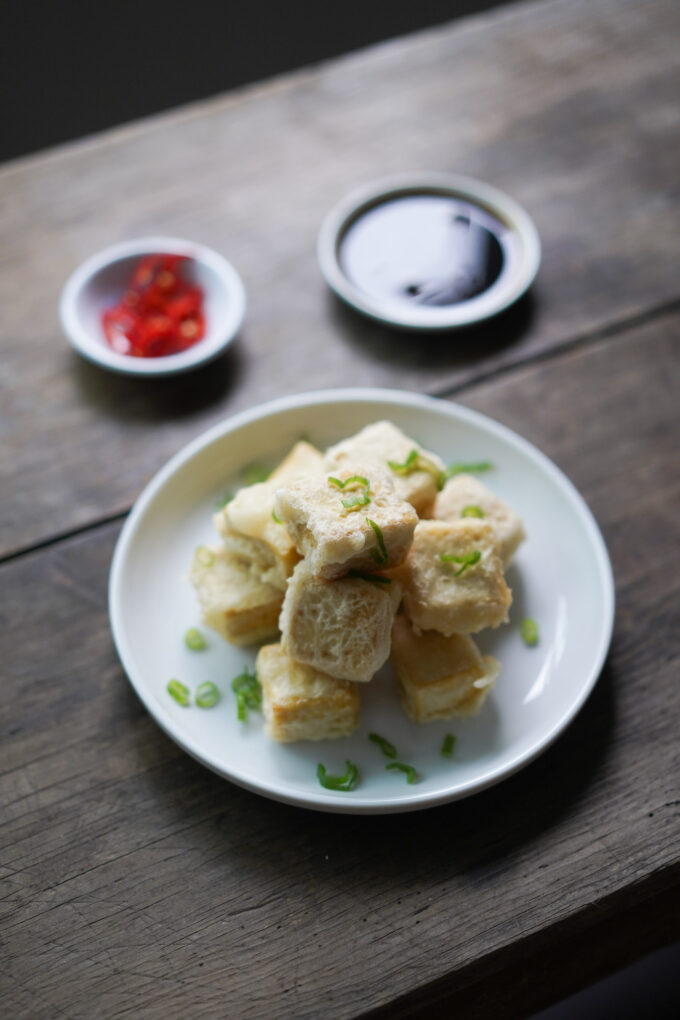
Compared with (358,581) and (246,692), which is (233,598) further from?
(358,581)

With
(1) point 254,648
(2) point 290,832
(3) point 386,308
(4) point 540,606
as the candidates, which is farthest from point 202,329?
(2) point 290,832

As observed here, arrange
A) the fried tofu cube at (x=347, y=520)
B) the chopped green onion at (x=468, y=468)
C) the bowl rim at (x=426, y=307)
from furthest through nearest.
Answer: the bowl rim at (x=426, y=307) < the chopped green onion at (x=468, y=468) < the fried tofu cube at (x=347, y=520)

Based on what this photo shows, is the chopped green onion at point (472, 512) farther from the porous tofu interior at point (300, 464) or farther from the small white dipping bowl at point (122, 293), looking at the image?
the small white dipping bowl at point (122, 293)

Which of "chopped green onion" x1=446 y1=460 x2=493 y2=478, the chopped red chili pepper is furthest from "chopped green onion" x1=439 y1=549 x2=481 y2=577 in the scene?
the chopped red chili pepper

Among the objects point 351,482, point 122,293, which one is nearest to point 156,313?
point 122,293

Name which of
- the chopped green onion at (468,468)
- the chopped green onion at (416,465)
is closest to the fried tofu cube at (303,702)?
the chopped green onion at (416,465)

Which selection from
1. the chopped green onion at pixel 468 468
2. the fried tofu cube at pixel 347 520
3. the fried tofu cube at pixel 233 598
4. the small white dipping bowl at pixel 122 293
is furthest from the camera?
the small white dipping bowl at pixel 122 293

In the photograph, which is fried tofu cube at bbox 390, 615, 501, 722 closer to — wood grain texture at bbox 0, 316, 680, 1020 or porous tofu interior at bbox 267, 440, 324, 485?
wood grain texture at bbox 0, 316, 680, 1020
